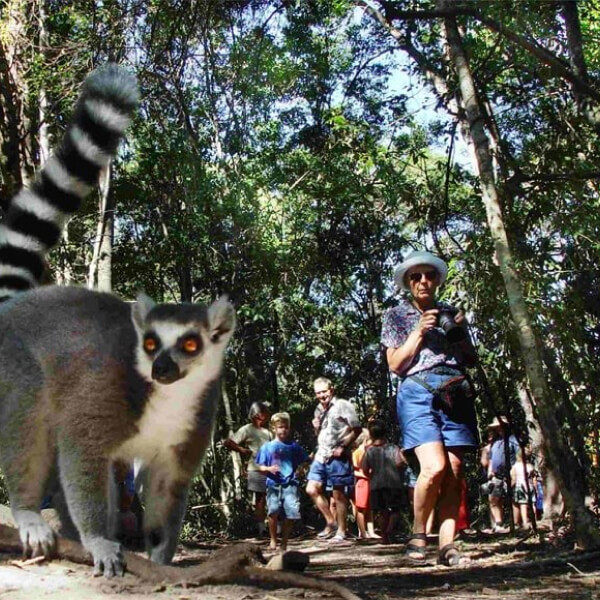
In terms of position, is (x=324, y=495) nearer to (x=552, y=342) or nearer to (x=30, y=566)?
(x=552, y=342)

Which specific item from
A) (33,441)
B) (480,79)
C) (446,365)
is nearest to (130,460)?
(33,441)

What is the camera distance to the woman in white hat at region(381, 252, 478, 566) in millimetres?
5711

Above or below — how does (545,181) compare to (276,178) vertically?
below

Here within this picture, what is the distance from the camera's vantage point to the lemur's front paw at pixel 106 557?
3586 millimetres

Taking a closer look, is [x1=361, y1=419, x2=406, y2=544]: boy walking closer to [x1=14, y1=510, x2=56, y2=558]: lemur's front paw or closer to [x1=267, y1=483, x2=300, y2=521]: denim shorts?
[x1=267, y1=483, x2=300, y2=521]: denim shorts

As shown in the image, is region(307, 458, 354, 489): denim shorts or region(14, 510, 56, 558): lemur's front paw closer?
region(14, 510, 56, 558): lemur's front paw

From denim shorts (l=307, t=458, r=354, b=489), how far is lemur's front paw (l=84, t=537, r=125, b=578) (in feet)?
21.6

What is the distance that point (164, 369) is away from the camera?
392cm

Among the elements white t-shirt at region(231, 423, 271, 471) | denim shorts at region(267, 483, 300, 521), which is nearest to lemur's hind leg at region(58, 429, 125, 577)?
denim shorts at region(267, 483, 300, 521)

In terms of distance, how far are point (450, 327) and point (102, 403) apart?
2609 mm

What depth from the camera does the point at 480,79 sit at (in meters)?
8.60

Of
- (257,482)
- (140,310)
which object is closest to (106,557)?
(140,310)

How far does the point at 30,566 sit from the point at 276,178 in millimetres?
11063

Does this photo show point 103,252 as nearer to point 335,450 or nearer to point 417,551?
point 335,450
